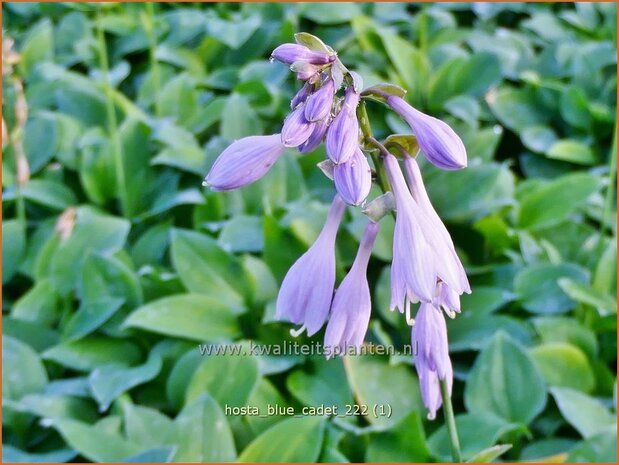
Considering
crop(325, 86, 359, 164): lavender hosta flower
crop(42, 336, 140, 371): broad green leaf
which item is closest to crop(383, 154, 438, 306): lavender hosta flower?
crop(325, 86, 359, 164): lavender hosta flower

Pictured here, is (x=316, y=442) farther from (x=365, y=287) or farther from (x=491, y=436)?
(x=365, y=287)

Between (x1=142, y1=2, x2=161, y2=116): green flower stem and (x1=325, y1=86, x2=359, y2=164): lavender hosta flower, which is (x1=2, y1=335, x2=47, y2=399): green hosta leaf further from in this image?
(x1=325, y1=86, x2=359, y2=164): lavender hosta flower

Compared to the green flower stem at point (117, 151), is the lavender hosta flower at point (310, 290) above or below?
above

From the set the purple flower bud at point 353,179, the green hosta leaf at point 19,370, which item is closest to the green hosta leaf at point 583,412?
the purple flower bud at point 353,179

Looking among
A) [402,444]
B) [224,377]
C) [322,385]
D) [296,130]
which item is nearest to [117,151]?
[224,377]

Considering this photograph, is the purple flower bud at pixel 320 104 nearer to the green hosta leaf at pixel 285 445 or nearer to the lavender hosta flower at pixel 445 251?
the lavender hosta flower at pixel 445 251

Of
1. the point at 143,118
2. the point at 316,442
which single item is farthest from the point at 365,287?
the point at 143,118
